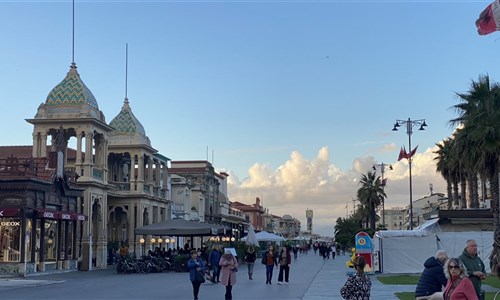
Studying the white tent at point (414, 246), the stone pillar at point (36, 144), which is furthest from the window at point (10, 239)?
the white tent at point (414, 246)

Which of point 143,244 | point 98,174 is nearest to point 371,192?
point 143,244

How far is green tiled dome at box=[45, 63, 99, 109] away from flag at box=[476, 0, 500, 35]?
102 feet

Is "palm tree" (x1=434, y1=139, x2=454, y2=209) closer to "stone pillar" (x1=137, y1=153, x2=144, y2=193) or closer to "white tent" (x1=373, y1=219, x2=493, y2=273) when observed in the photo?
"white tent" (x1=373, y1=219, x2=493, y2=273)

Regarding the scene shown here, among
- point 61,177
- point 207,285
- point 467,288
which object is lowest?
point 207,285

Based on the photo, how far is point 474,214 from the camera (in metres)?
37.9

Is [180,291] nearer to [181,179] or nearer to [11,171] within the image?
[11,171]

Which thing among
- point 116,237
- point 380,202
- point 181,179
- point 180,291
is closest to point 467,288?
point 180,291

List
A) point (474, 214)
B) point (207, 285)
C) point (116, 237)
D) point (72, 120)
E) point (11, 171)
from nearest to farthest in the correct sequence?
point (207, 285) → point (11, 171) → point (474, 214) → point (72, 120) → point (116, 237)

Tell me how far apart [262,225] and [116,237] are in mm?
111468

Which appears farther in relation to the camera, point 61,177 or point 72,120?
point 72,120

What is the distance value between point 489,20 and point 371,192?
6734cm

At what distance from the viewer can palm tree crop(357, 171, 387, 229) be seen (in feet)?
266

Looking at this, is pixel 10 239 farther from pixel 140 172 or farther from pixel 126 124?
pixel 126 124

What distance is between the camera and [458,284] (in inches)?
329
